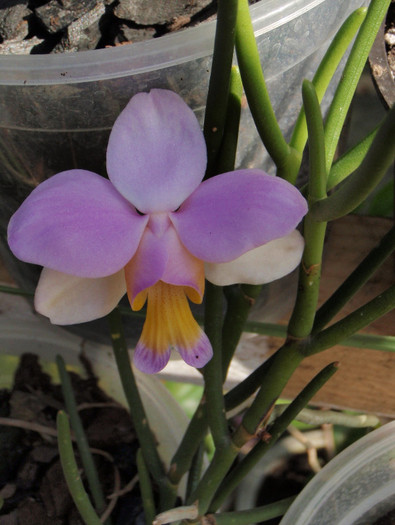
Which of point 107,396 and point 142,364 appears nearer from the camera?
point 142,364

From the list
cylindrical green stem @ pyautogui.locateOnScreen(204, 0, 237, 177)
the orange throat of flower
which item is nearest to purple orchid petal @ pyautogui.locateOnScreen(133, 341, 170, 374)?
the orange throat of flower

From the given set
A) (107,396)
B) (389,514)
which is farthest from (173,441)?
(389,514)

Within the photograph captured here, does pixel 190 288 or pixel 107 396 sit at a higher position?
pixel 190 288

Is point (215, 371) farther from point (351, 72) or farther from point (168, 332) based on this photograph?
point (351, 72)

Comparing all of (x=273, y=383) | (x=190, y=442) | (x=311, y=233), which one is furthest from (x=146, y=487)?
(x=311, y=233)

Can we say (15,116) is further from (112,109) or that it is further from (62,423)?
(62,423)

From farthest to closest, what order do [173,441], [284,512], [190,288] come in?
1. [173,441]
2. [284,512]
3. [190,288]

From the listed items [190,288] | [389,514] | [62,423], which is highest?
[190,288]

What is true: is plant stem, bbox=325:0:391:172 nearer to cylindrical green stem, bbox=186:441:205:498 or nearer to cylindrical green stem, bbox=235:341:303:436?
cylindrical green stem, bbox=235:341:303:436
